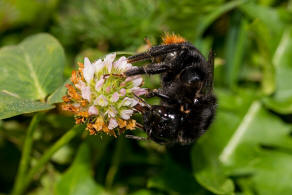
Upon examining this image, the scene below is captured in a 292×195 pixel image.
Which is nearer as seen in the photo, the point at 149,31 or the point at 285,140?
the point at 285,140

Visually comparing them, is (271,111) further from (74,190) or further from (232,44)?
(74,190)

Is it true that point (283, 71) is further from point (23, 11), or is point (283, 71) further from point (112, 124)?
point (23, 11)

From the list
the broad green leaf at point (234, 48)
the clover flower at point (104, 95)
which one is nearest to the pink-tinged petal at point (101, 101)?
the clover flower at point (104, 95)

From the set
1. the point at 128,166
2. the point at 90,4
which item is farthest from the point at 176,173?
the point at 90,4

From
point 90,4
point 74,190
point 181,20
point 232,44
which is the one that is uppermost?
point 90,4

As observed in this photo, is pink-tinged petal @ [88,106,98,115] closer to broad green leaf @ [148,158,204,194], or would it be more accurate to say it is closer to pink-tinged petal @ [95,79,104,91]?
pink-tinged petal @ [95,79,104,91]

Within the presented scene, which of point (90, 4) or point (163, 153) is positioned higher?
point (90, 4)

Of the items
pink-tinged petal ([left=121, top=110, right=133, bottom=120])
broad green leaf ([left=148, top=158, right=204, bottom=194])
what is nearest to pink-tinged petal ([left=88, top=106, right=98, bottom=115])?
pink-tinged petal ([left=121, top=110, right=133, bottom=120])
